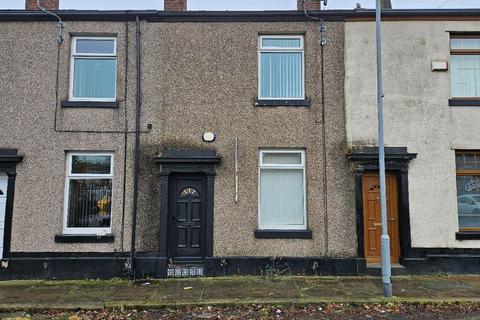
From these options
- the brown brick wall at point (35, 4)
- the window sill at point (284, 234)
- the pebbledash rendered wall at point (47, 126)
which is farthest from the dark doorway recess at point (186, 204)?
the brown brick wall at point (35, 4)

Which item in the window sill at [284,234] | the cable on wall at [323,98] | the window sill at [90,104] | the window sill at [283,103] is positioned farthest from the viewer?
the window sill at [283,103]

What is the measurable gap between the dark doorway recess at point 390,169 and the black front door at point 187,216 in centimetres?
343

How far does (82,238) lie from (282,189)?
4.52 meters

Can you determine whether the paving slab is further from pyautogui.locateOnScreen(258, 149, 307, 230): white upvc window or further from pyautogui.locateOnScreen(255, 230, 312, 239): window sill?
pyautogui.locateOnScreen(258, 149, 307, 230): white upvc window

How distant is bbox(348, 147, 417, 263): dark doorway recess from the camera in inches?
342

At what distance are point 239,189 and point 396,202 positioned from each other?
358 cm

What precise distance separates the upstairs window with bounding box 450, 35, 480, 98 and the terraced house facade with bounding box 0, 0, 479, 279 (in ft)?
0.38

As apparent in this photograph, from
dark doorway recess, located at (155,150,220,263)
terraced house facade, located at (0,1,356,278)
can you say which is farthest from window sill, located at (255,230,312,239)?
dark doorway recess, located at (155,150,220,263)

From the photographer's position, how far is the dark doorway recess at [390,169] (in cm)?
868

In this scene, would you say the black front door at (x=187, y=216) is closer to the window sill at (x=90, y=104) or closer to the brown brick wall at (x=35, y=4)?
the window sill at (x=90, y=104)

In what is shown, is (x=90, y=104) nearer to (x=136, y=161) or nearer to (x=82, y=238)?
(x=136, y=161)

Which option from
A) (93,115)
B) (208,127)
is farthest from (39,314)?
(208,127)

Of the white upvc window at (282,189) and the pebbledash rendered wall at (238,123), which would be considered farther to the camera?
the white upvc window at (282,189)

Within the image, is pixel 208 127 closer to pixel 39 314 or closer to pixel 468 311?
pixel 39 314
